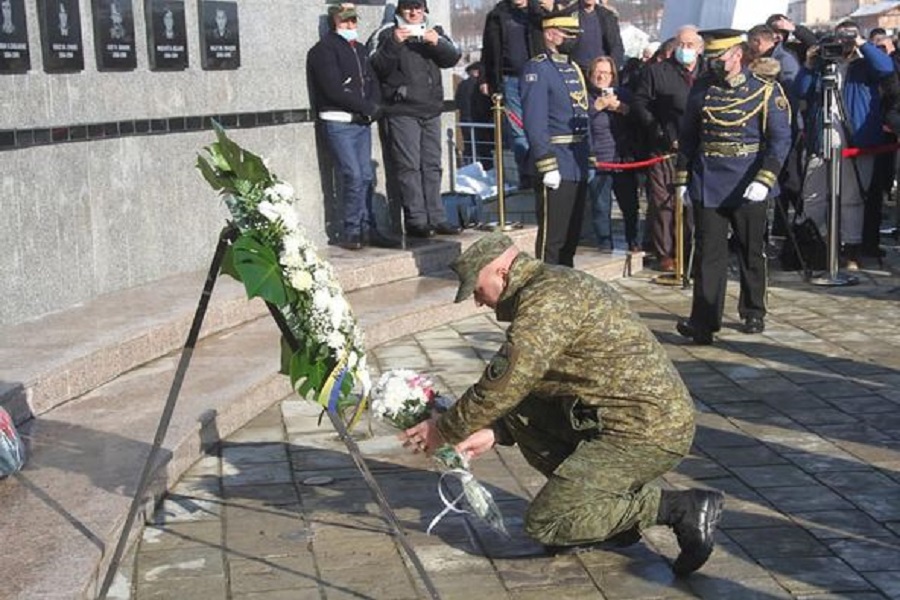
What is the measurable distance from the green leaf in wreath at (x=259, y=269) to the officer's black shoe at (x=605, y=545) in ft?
4.93

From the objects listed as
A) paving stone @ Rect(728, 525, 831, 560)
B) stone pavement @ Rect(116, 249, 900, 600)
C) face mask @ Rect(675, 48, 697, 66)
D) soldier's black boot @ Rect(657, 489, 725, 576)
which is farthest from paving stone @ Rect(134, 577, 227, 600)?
face mask @ Rect(675, 48, 697, 66)

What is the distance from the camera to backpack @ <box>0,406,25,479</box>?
638 cm

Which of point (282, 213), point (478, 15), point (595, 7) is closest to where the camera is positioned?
→ point (282, 213)

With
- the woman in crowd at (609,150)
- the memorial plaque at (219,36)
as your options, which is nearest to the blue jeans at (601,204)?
the woman in crowd at (609,150)

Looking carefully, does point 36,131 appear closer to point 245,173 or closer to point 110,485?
point 110,485

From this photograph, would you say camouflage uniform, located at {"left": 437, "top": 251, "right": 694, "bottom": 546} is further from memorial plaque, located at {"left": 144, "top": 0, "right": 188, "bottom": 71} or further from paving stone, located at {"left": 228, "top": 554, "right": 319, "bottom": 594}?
memorial plaque, located at {"left": 144, "top": 0, "right": 188, "bottom": 71}

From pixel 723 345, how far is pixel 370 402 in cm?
439

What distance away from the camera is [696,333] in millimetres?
9898

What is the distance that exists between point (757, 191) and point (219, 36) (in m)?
3.86

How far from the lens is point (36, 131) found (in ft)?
28.9

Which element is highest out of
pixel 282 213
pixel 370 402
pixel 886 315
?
pixel 282 213

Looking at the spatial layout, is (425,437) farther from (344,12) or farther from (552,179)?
(344,12)

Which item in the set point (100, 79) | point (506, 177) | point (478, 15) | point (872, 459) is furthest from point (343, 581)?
point (478, 15)

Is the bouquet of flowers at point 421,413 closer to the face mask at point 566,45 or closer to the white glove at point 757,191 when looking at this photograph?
the white glove at point 757,191
